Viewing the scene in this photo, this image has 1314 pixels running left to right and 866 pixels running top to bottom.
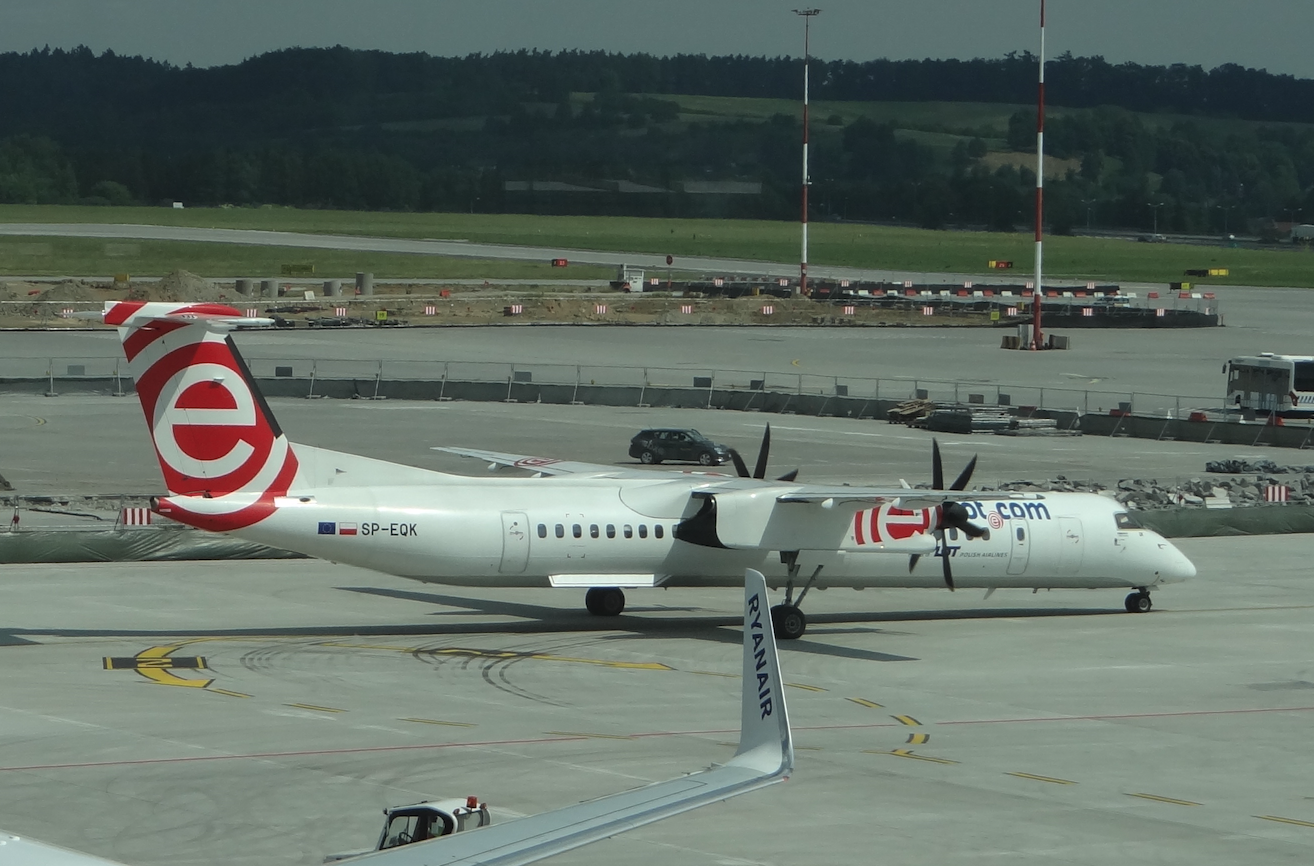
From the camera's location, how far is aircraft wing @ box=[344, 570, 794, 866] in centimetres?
953

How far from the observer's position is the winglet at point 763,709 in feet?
35.8

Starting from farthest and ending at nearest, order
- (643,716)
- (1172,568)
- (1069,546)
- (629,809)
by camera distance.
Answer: (1172,568)
(1069,546)
(643,716)
(629,809)

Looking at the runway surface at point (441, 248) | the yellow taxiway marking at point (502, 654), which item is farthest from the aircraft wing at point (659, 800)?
the runway surface at point (441, 248)

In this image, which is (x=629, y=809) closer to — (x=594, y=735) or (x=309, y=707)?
(x=594, y=735)

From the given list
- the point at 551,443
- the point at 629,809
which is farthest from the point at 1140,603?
the point at 551,443

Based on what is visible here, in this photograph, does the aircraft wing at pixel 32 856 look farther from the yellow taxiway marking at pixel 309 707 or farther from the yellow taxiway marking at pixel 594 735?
the yellow taxiway marking at pixel 309 707

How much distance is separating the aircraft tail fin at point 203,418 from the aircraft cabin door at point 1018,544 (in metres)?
13.8

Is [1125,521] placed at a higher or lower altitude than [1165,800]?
higher

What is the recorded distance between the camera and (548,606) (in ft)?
114

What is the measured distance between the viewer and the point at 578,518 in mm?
31047

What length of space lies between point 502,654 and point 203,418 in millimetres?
6454

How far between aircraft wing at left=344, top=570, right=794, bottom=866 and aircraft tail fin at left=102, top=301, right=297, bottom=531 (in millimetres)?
18223

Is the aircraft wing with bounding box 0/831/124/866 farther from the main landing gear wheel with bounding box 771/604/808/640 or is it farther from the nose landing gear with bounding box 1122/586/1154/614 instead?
the nose landing gear with bounding box 1122/586/1154/614

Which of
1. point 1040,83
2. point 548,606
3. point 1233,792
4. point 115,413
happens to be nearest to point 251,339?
point 115,413
